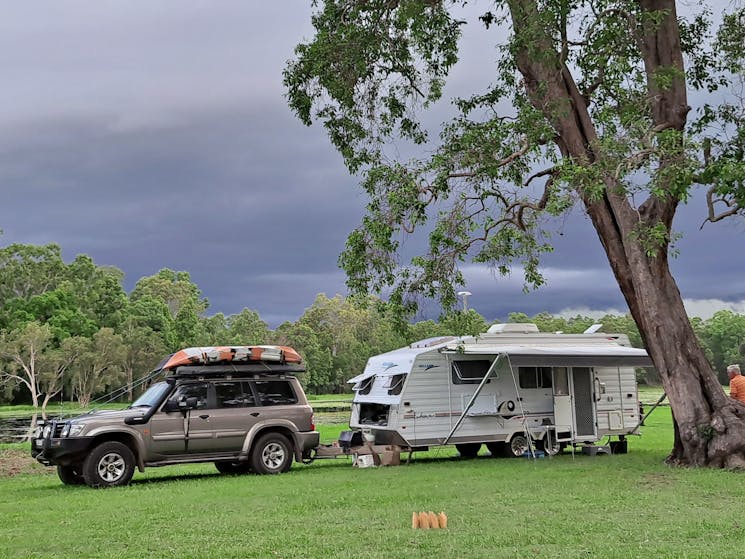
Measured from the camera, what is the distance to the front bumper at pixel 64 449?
13.8 m

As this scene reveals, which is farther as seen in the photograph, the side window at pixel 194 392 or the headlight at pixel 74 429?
the side window at pixel 194 392

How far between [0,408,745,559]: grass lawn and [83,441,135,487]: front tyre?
0.26 m

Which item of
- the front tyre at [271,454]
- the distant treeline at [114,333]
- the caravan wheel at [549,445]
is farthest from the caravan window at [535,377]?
the distant treeline at [114,333]

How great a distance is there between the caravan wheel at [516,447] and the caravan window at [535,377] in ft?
3.80

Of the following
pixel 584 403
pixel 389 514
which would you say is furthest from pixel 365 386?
pixel 389 514

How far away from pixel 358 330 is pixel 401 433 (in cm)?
7712

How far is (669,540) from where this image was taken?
809 centimetres

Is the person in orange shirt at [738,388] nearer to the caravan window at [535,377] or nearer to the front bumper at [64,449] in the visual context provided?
the caravan window at [535,377]

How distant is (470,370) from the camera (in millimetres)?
18266

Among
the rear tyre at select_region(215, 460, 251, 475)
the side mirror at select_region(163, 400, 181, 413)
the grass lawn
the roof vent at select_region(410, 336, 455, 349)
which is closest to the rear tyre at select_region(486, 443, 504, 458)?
the grass lawn

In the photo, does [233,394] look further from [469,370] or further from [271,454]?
[469,370]

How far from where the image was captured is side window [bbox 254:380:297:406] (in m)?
15.9

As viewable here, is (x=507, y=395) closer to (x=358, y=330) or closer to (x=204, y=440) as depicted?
(x=204, y=440)

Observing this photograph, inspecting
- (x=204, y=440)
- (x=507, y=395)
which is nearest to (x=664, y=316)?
(x=507, y=395)
